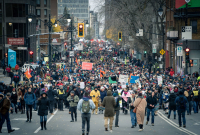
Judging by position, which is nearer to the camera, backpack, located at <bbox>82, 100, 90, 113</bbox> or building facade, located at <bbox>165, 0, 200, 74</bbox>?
backpack, located at <bbox>82, 100, 90, 113</bbox>

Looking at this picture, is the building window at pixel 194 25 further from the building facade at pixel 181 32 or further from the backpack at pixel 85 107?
the backpack at pixel 85 107

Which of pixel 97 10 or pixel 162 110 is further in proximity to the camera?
pixel 97 10

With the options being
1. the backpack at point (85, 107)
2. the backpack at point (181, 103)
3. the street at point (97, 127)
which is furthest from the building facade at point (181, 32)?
the backpack at point (85, 107)

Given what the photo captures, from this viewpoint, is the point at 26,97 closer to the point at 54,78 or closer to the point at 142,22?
the point at 54,78

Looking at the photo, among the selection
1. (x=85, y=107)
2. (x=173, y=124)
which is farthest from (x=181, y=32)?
(x=85, y=107)

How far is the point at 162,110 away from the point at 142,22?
26.5 meters

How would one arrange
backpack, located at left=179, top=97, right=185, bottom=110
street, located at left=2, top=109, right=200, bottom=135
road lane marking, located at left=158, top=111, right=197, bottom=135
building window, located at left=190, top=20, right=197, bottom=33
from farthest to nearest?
building window, located at left=190, top=20, right=197, bottom=33, backpack, located at left=179, top=97, right=185, bottom=110, road lane marking, located at left=158, top=111, right=197, bottom=135, street, located at left=2, top=109, right=200, bottom=135

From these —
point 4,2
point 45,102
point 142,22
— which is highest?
point 4,2

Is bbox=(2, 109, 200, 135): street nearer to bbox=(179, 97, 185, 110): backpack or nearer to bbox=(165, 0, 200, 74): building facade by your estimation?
bbox=(179, 97, 185, 110): backpack

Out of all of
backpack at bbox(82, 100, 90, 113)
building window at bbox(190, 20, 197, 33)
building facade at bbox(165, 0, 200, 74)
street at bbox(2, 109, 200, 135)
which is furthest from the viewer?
building window at bbox(190, 20, 197, 33)

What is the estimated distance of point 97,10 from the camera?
50562 mm

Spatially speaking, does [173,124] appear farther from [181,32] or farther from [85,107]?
[181,32]

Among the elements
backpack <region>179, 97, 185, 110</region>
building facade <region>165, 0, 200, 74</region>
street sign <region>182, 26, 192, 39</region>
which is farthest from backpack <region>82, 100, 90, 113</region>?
building facade <region>165, 0, 200, 74</region>

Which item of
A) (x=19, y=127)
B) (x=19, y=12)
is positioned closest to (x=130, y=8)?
(x=19, y=12)
